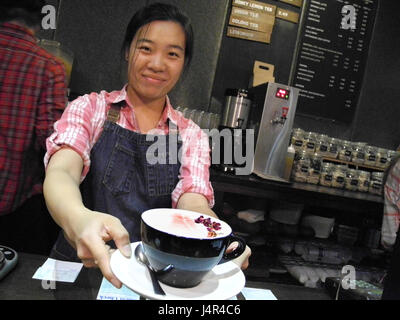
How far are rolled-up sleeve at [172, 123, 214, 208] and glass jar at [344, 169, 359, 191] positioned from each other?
69.9 inches

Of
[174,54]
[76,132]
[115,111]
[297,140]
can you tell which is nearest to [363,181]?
[297,140]

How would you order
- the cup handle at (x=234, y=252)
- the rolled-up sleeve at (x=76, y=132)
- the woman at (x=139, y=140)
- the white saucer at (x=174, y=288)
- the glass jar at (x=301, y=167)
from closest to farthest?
the white saucer at (x=174, y=288) → the cup handle at (x=234, y=252) → the rolled-up sleeve at (x=76, y=132) → the woman at (x=139, y=140) → the glass jar at (x=301, y=167)

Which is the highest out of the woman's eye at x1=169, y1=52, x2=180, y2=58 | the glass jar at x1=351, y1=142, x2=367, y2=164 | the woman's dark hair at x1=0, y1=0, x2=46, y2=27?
the woman's dark hair at x1=0, y1=0, x2=46, y2=27

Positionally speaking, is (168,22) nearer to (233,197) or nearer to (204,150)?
(204,150)

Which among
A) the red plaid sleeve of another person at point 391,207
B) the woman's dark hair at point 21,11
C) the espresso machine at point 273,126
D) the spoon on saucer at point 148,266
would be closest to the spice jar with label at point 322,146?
the espresso machine at point 273,126

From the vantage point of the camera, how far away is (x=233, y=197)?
2.82 m

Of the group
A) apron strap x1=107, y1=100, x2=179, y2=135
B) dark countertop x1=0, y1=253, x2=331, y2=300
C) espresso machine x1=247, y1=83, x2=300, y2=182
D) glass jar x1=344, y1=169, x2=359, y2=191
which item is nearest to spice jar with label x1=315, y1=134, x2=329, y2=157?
glass jar x1=344, y1=169, x2=359, y2=191

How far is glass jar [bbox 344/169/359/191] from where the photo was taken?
2.75 m

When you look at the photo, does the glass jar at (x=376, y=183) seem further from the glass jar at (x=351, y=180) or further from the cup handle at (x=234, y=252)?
the cup handle at (x=234, y=252)

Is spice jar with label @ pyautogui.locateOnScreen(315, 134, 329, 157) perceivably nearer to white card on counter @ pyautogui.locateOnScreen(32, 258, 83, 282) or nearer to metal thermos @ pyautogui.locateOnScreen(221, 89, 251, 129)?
metal thermos @ pyautogui.locateOnScreen(221, 89, 251, 129)

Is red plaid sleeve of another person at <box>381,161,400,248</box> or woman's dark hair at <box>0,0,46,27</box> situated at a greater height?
woman's dark hair at <box>0,0,46,27</box>

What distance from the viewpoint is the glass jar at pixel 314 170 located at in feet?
8.75

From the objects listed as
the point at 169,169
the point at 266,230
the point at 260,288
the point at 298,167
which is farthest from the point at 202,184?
the point at 298,167

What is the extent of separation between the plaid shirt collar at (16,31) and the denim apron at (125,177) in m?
0.66
